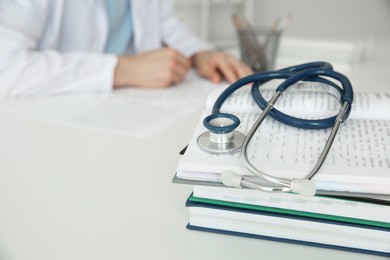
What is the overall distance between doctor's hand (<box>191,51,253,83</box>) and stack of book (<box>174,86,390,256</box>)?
518mm

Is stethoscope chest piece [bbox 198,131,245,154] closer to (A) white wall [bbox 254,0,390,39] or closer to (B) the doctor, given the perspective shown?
(B) the doctor

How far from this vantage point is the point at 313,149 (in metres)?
0.38

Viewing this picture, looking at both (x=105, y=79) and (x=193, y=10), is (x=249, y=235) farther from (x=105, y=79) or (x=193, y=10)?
(x=193, y=10)

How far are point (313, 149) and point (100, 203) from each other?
0.78 ft

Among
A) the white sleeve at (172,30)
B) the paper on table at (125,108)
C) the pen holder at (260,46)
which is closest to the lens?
the paper on table at (125,108)

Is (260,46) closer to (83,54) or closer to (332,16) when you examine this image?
(83,54)

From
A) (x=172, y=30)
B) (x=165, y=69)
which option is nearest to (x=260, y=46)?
(x=165, y=69)

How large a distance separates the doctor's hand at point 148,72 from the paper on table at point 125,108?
0.02 meters

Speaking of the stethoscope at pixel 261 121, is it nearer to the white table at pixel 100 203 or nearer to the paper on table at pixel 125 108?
the white table at pixel 100 203

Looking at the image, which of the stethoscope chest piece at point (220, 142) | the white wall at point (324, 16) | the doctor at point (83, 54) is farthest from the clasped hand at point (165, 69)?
the white wall at point (324, 16)

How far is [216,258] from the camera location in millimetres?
364

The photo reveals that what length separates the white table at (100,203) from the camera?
375 mm

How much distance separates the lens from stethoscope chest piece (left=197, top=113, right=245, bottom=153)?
37 cm

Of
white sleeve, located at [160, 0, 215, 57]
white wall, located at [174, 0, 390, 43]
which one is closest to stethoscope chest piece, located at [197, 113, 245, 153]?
white sleeve, located at [160, 0, 215, 57]
